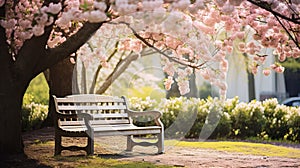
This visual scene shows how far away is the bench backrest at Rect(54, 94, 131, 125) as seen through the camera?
319 inches

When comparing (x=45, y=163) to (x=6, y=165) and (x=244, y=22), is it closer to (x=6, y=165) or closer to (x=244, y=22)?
(x=6, y=165)

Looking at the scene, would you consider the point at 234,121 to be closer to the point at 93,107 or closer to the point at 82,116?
the point at 93,107

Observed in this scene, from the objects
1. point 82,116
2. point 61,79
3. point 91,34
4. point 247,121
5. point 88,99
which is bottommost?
point 247,121

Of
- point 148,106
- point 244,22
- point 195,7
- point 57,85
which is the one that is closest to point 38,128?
point 57,85

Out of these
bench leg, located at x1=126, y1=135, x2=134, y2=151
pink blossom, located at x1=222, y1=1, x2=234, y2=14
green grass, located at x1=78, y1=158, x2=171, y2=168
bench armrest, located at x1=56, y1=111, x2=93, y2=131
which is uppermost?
pink blossom, located at x1=222, y1=1, x2=234, y2=14

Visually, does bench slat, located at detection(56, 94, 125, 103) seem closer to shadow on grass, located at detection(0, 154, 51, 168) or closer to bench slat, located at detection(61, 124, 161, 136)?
bench slat, located at detection(61, 124, 161, 136)

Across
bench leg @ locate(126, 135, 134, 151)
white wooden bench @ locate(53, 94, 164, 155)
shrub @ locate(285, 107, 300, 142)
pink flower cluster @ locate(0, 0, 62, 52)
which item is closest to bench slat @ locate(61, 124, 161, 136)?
white wooden bench @ locate(53, 94, 164, 155)

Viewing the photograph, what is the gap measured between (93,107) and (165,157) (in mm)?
1493

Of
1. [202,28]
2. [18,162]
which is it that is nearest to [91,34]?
[18,162]

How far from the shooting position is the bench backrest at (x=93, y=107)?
8103 mm

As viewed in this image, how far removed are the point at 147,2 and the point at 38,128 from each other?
746 cm

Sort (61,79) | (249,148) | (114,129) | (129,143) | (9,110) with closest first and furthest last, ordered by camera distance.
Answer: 1. (9,110)
2. (114,129)
3. (129,143)
4. (249,148)
5. (61,79)

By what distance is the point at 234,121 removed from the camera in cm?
1189

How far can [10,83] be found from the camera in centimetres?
677
